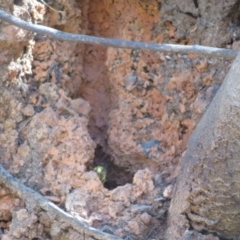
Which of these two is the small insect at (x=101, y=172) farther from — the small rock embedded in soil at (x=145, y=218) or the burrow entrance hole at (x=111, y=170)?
the small rock embedded in soil at (x=145, y=218)

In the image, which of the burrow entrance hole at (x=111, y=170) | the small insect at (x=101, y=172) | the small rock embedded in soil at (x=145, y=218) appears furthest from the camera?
the burrow entrance hole at (x=111, y=170)

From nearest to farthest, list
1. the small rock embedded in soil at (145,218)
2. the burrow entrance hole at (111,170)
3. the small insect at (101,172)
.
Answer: the small rock embedded in soil at (145,218) < the small insect at (101,172) < the burrow entrance hole at (111,170)

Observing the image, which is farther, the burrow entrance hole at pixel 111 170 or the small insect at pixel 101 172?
the burrow entrance hole at pixel 111 170

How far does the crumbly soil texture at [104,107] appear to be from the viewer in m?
1.83

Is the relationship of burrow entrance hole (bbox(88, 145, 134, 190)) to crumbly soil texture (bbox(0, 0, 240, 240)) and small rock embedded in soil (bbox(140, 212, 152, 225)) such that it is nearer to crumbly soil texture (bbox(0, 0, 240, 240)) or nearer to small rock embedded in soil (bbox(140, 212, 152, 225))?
crumbly soil texture (bbox(0, 0, 240, 240))

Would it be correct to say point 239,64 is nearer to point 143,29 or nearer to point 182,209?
point 182,209

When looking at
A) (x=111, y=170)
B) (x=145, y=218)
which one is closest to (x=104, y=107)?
(x=111, y=170)

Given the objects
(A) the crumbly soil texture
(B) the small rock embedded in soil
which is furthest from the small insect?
(B) the small rock embedded in soil

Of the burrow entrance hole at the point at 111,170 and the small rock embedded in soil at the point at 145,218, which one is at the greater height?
the burrow entrance hole at the point at 111,170

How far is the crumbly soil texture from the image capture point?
6.00 ft

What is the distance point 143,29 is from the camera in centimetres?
205

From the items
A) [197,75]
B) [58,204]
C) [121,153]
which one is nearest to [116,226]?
[58,204]

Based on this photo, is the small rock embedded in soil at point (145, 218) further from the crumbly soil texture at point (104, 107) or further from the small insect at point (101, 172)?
the small insect at point (101, 172)

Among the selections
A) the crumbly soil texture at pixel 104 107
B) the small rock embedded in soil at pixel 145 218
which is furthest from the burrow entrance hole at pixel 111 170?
the small rock embedded in soil at pixel 145 218
